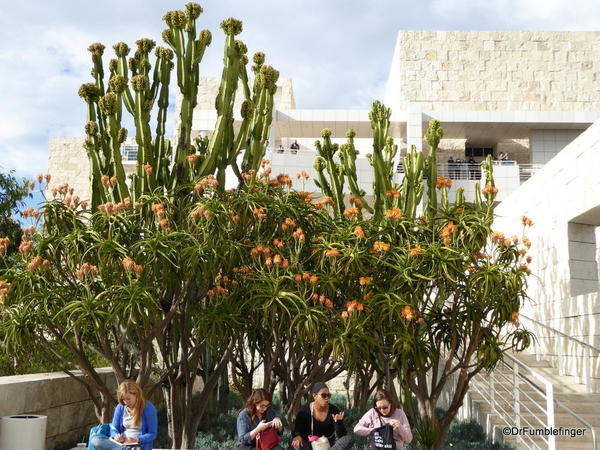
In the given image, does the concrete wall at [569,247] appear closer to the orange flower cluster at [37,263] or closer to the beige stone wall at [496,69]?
the orange flower cluster at [37,263]

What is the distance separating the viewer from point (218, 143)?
26.7 feet

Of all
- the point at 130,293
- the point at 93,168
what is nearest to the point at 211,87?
the point at 93,168

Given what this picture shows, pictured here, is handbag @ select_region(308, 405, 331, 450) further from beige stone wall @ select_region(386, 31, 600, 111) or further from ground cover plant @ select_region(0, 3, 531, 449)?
beige stone wall @ select_region(386, 31, 600, 111)

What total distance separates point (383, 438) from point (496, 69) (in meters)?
23.3

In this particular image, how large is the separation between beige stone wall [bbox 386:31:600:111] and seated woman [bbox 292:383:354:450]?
2186 centimetres

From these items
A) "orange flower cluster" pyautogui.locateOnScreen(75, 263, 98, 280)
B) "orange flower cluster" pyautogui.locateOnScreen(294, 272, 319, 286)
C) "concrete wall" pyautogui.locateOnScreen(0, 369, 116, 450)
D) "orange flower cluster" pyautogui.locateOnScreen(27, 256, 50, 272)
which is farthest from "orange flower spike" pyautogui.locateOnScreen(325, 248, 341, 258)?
"concrete wall" pyautogui.locateOnScreen(0, 369, 116, 450)

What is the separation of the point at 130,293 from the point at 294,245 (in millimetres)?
2190

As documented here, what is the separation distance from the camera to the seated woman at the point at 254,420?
5488mm

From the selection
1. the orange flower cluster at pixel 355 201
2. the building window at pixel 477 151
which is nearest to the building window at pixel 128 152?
the building window at pixel 477 151

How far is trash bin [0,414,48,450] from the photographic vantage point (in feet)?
20.3

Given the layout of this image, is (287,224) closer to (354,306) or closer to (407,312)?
(354,306)

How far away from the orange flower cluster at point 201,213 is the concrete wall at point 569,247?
231 inches

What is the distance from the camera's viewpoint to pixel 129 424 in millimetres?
5578

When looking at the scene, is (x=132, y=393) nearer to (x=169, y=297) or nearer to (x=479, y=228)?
(x=169, y=297)
